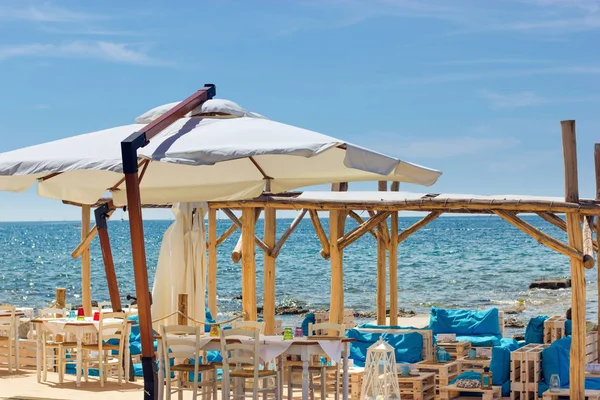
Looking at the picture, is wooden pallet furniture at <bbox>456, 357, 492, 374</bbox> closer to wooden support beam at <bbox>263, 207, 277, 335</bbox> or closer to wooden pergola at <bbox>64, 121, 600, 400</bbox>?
wooden pergola at <bbox>64, 121, 600, 400</bbox>

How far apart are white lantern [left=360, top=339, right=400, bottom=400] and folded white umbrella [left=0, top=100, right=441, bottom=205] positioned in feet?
5.50

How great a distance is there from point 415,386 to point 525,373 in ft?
4.02

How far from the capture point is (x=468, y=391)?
10789 millimetres

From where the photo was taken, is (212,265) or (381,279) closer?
(381,279)

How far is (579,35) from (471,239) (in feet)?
133

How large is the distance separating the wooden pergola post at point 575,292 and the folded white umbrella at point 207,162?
265 cm

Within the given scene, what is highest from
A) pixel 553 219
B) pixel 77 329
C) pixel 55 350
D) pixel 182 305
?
pixel 553 219

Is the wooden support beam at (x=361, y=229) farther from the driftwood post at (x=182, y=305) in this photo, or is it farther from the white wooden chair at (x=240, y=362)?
the white wooden chair at (x=240, y=362)

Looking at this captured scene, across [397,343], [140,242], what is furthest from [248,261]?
[140,242]

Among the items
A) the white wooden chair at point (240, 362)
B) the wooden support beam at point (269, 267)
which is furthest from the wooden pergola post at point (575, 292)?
the wooden support beam at point (269, 267)

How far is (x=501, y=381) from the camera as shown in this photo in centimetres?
1089

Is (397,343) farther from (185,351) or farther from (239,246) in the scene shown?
(185,351)

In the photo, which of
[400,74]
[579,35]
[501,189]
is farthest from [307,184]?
[501,189]

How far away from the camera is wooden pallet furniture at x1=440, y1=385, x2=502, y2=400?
415 inches
